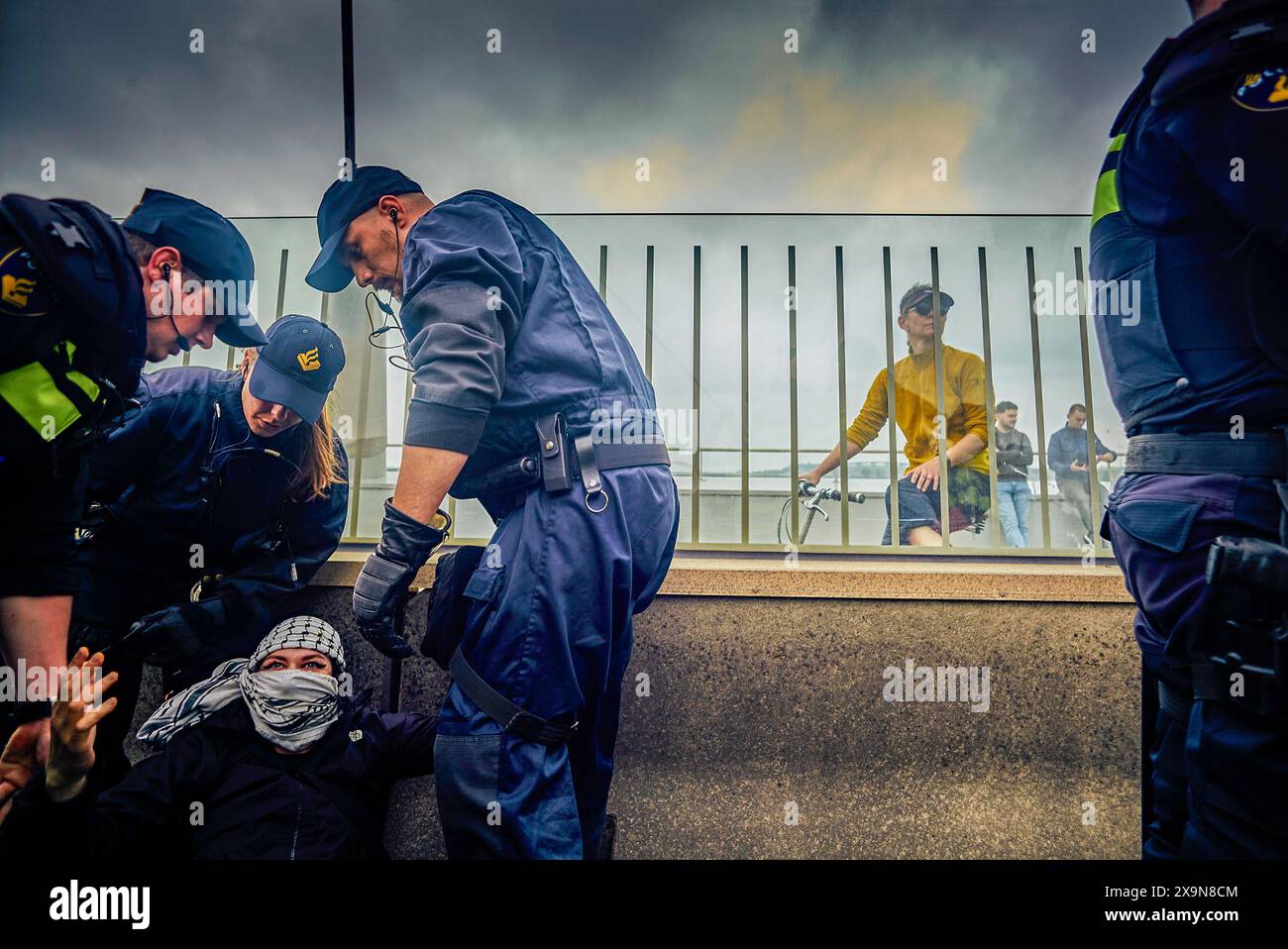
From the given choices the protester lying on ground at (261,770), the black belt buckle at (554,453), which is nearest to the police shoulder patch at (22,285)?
the protester lying on ground at (261,770)

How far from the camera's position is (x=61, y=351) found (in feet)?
3.53

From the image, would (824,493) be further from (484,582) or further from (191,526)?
(191,526)

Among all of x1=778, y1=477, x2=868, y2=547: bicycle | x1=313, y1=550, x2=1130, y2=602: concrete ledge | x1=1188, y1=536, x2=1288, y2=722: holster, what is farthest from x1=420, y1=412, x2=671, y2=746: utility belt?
x1=778, y1=477, x2=868, y2=547: bicycle

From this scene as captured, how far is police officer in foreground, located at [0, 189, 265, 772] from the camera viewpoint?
1.05 m

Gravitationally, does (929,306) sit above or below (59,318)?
above

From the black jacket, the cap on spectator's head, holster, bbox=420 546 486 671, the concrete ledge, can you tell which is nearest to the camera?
holster, bbox=420 546 486 671

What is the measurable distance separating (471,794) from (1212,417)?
4.20ft

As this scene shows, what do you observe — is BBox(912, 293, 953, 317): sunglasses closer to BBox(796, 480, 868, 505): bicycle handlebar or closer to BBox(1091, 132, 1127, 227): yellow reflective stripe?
BBox(796, 480, 868, 505): bicycle handlebar

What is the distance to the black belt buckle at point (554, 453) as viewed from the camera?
104 centimetres

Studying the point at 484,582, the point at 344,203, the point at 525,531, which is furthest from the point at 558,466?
the point at 344,203

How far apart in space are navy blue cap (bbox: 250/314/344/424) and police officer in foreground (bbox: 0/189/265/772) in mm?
205
